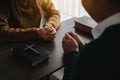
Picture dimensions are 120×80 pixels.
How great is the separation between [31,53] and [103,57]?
0.66 m

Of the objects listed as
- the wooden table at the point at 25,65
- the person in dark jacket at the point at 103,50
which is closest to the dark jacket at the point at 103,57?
the person in dark jacket at the point at 103,50

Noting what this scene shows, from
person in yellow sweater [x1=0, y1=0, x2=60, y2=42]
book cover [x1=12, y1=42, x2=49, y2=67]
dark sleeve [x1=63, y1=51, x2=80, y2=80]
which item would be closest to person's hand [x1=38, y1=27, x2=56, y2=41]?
person in yellow sweater [x1=0, y1=0, x2=60, y2=42]

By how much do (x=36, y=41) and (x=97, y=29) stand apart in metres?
0.75

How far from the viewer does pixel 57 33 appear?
1760mm

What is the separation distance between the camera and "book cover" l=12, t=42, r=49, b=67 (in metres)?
1.35

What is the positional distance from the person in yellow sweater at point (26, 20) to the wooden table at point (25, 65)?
0.24ft

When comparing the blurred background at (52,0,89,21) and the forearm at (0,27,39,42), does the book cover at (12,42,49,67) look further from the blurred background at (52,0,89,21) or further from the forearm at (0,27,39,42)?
the blurred background at (52,0,89,21)

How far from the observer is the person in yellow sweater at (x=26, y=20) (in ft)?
5.38

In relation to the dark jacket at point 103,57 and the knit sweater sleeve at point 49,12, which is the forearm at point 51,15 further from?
the dark jacket at point 103,57

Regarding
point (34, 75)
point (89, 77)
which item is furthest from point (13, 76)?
point (89, 77)

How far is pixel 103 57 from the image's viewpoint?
0.84 m

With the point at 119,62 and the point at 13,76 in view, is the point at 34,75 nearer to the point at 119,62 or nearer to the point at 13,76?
the point at 13,76

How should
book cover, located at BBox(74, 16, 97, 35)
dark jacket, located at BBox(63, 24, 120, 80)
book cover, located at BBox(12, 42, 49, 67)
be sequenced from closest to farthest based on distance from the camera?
dark jacket, located at BBox(63, 24, 120, 80), book cover, located at BBox(12, 42, 49, 67), book cover, located at BBox(74, 16, 97, 35)

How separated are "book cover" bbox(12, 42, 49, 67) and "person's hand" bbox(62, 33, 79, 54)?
0.40 feet
